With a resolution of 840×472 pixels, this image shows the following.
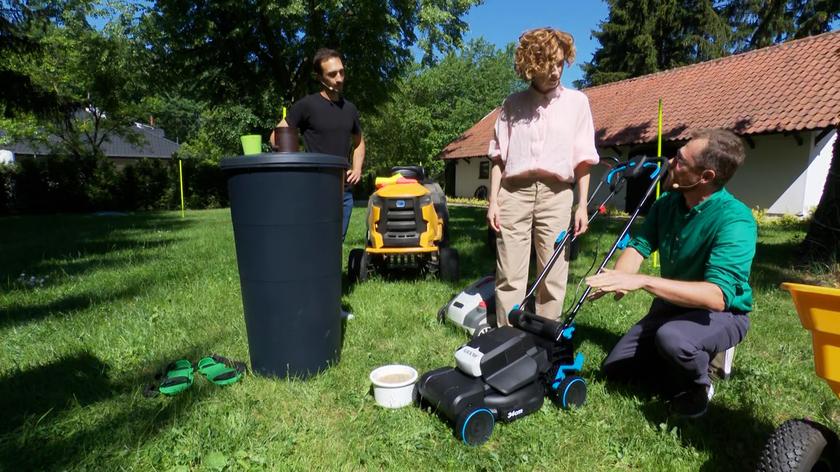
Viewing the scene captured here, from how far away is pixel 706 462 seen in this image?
2102 mm

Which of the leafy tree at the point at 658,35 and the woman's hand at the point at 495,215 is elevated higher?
the leafy tree at the point at 658,35

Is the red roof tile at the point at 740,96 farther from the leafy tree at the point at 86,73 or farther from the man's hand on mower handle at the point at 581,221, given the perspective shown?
the leafy tree at the point at 86,73

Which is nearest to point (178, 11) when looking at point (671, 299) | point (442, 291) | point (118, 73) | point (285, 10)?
point (285, 10)

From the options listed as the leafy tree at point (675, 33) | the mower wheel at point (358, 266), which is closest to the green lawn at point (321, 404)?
the mower wheel at point (358, 266)

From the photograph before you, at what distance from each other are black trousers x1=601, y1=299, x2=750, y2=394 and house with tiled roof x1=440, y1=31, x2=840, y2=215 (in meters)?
7.57

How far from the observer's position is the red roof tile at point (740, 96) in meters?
11.2

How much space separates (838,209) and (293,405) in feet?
20.9

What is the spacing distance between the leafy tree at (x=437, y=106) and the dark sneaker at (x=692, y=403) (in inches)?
836

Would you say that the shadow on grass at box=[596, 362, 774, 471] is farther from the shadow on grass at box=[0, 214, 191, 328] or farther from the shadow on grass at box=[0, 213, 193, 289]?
the shadow on grass at box=[0, 213, 193, 289]

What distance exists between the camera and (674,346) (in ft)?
7.23

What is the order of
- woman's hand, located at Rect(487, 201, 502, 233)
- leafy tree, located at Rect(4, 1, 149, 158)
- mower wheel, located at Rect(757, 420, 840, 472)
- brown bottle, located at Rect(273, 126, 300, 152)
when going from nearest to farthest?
mower wheel, located at Rect(757, 420, 840, 472)
brown bottle, located at Rect(273, 126, 300, 152)
woman's hand, located at Rect(487, 201, 502, 233)
leafy tree, located at Rect(4, 1, 149, 158)

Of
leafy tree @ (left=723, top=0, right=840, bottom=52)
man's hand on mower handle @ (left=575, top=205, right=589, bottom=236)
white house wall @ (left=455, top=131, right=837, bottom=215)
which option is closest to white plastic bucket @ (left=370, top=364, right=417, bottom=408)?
man's hand on mower handle @ (left=575, top=205, right=589, bottom=236)

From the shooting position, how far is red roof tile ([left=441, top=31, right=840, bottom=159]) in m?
11.2

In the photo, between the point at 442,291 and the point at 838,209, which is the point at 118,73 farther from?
the point at 838,209
